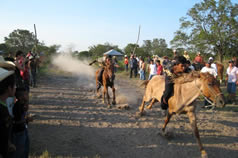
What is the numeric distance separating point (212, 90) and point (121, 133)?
112 inches

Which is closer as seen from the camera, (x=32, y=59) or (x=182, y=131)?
(x=182, y=131)

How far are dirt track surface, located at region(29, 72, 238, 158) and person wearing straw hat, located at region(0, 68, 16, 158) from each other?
2.01 meters

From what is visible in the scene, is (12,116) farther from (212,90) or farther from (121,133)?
(212,90)

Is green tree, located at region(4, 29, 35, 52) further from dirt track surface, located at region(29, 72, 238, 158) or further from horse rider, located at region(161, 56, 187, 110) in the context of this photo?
horse rider, located at region(161, 56, 187, 110)

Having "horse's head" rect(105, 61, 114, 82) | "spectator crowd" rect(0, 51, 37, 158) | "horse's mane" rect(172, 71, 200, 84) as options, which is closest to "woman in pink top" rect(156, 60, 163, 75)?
"horse's head" rect(105, 61, 114, 82)

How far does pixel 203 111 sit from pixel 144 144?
4.28 meters

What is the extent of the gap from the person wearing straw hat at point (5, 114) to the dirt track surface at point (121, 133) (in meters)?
2.01

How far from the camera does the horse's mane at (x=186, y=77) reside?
427 cm

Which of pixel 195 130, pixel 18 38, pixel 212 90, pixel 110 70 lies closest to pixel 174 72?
pixel 212 90

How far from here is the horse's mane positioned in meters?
4.27

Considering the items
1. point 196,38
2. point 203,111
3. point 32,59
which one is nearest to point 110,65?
point 203,111

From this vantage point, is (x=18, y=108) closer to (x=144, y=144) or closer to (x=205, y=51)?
(x=144, y=144)

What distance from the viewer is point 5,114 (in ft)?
6.68

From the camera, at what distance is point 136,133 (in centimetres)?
525
